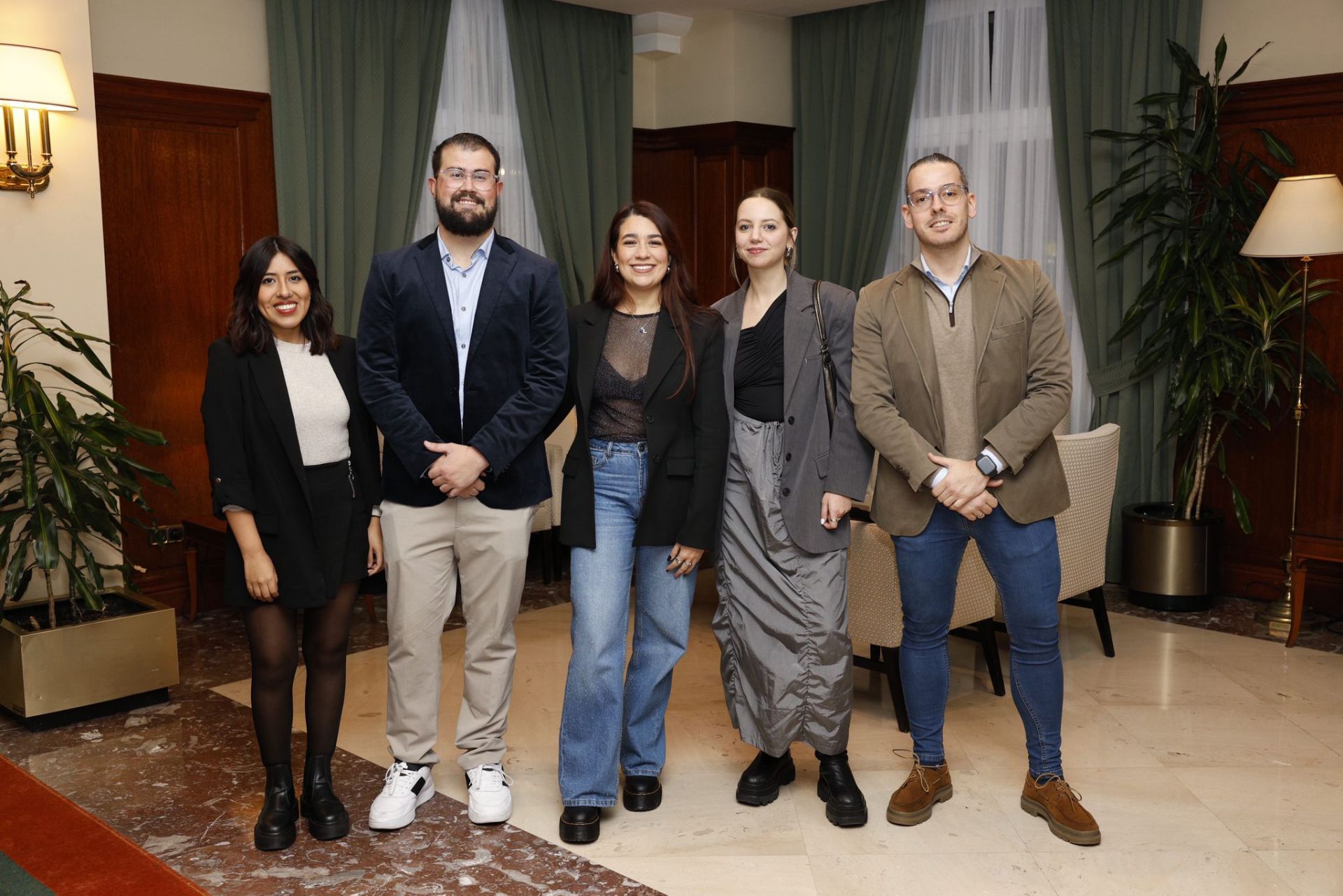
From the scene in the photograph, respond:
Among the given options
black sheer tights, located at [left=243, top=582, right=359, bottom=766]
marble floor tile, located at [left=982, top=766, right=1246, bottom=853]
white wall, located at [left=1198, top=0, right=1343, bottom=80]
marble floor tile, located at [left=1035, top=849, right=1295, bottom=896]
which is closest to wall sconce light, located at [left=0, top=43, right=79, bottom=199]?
black sheer tights, located at [left=243, top=582, right=359, bottom=766]

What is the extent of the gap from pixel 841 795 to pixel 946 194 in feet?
5.08

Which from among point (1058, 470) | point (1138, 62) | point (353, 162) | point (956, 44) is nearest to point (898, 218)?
point (956, 44)

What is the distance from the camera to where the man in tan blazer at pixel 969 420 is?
2.89 m

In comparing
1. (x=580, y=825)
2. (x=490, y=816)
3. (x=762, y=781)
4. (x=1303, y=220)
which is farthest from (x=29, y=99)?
(x=1303, y=220)

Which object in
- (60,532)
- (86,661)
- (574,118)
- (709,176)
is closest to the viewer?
(86,661)

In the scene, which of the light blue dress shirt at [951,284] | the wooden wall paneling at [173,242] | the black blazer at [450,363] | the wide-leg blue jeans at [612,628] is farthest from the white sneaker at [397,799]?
the wooden wall paneling at [173,242]

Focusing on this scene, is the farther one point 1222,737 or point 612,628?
point 1222,737

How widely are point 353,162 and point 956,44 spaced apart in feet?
10.4

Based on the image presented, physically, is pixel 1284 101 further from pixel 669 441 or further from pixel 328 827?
pixel 328 827

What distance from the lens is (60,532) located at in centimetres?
423

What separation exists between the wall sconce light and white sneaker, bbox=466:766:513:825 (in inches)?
104

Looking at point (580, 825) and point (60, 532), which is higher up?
point (60, 532)

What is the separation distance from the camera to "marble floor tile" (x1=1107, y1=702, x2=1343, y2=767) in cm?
358

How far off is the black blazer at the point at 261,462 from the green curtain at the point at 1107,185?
4.10 metres
